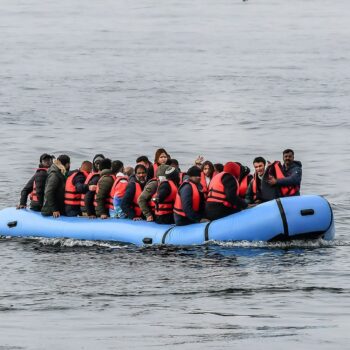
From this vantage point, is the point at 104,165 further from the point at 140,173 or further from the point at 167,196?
the point at 167,196

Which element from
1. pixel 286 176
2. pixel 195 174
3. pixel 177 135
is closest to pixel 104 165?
pixel 195 174

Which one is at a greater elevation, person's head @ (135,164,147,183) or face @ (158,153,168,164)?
face @ (158,153,168,164)

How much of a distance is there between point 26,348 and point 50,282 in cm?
432

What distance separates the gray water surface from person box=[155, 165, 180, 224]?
720mm

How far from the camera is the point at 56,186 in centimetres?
2250

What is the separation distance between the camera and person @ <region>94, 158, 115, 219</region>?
72.1 feet

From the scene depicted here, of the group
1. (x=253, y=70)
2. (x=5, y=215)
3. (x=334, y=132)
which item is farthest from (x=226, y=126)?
(x=5, y=215)

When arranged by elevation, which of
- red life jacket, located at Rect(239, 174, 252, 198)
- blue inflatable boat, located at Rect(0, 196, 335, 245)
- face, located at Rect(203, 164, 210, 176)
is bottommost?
blue inflatable boat, located at Rect(0, 196, 335, 245)

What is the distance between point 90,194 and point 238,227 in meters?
3.14

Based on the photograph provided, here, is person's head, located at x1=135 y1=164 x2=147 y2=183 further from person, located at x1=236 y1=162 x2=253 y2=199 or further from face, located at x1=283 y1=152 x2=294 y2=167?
face, located at x1=283 y1=152 x2=294 y2=167

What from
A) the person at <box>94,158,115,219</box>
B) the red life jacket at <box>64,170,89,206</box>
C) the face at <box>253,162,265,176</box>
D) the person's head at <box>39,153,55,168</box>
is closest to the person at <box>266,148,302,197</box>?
the face at <box>253,162,265,176</box>

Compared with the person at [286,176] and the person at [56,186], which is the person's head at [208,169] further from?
the person at [56,186]

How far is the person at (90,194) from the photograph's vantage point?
22203 mm

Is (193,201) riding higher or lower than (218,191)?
lower
